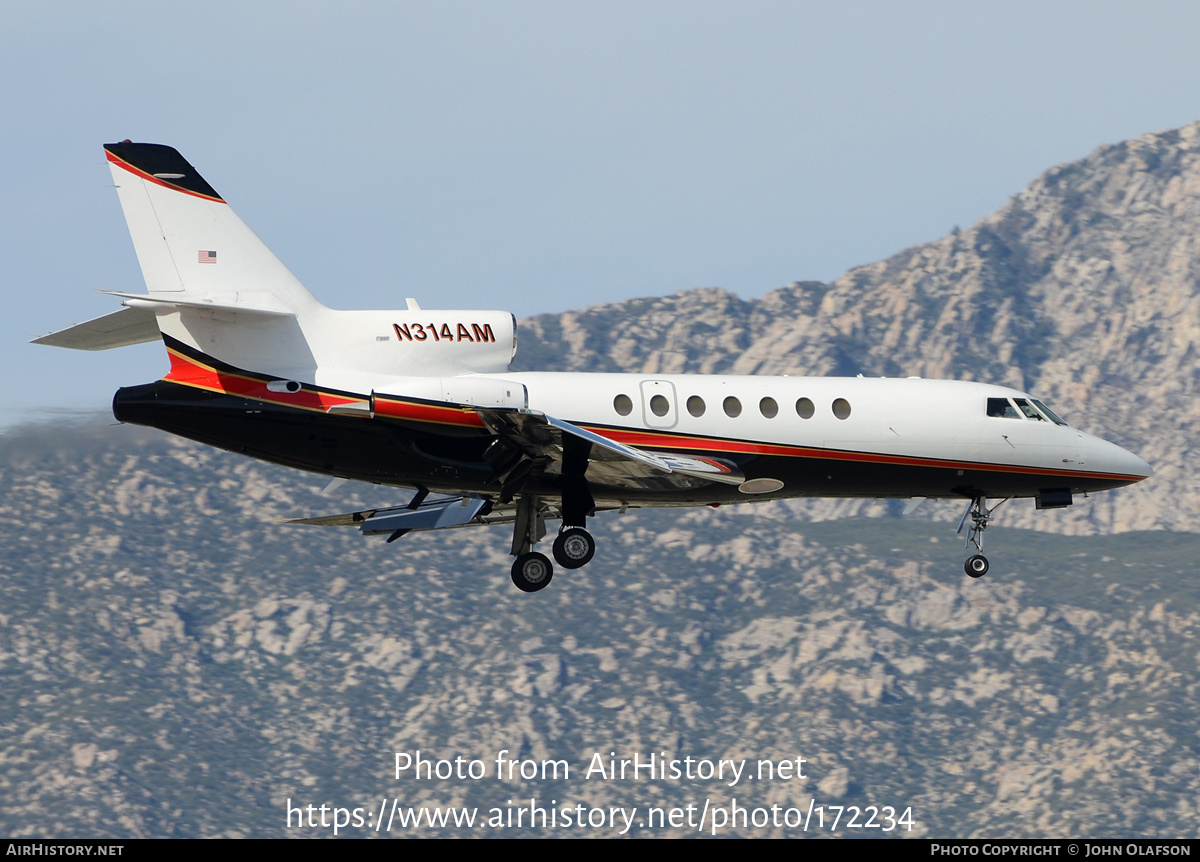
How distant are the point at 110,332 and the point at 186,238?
226 cm

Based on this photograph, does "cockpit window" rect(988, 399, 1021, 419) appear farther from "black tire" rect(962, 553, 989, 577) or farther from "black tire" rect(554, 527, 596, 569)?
"black tire" rect(554, 527, 596, 569)

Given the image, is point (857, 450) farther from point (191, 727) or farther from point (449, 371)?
point (191, 727)

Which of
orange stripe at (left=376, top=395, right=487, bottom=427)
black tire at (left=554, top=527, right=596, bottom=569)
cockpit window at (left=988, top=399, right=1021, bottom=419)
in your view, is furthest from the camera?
cockpit window at (left=988, top=399, right=1021, bottom=419)

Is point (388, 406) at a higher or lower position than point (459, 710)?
higher

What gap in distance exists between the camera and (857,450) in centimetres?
3559

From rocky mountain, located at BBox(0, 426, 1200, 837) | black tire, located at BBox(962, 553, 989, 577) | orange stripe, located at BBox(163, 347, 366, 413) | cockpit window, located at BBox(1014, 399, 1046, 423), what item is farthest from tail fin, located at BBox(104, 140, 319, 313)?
rocky mountain, located at BBox(0, 426, 1200, 837)

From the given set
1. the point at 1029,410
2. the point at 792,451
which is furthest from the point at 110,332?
the point at 1029,410

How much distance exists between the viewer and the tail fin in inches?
1288

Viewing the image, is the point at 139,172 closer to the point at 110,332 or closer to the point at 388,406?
the point at 110,332

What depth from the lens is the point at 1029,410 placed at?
125ft

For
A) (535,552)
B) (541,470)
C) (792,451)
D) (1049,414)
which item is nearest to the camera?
(541,470)

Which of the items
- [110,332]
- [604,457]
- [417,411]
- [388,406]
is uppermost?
[110,332]

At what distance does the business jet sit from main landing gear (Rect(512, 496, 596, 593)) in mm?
46
